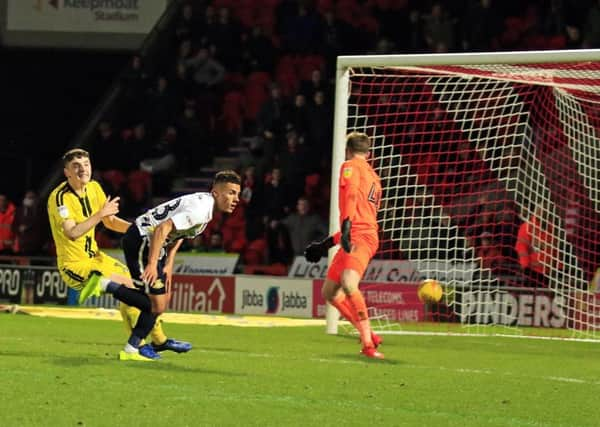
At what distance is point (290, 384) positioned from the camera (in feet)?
30.4

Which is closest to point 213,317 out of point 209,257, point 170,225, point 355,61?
point 209,257

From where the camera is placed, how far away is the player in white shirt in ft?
32.9

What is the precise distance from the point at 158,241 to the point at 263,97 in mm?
14581

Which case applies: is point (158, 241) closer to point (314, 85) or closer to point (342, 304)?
point (342, 304)

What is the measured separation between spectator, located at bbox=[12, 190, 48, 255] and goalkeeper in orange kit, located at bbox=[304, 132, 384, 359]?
11269 millimetres

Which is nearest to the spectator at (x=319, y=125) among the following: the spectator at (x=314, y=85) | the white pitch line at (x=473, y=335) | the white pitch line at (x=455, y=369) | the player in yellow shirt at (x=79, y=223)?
the spectator at (x=314, y=85)

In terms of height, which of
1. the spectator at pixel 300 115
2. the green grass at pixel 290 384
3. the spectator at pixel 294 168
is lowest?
the green grass at pixel 290 384

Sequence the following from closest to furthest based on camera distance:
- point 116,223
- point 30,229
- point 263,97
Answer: point 116,223 < point 30,229 < point 263,97

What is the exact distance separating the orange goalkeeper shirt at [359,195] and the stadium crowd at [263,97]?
22.2ft

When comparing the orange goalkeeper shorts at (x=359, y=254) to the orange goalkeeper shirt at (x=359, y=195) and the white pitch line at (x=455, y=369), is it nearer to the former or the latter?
the orange goalkeeper shirt at (x=359, y=195)

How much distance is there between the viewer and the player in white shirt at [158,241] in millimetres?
10016

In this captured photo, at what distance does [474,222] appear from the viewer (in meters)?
17.5

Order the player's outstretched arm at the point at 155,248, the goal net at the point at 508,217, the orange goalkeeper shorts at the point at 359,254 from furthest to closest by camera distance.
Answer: the goal net at the point at 508,217, the orange goalkeeper shorts at the point at 359,254, the player's outstretched arm at the point at 155,248

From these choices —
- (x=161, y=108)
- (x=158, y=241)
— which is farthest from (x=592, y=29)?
(x=158, y=241)
